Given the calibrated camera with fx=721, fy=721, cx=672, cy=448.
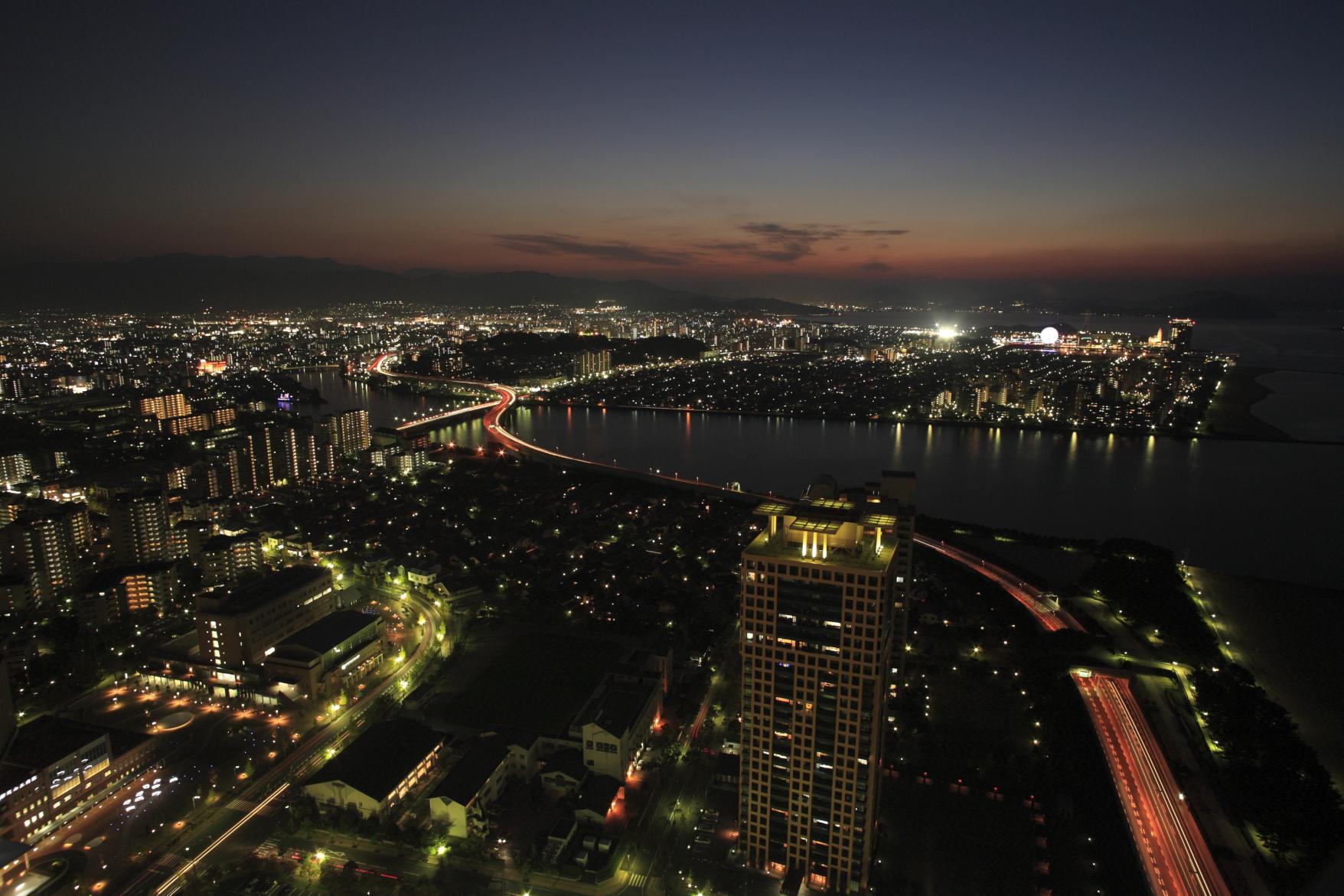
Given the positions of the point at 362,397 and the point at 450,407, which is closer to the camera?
the point at 450,407

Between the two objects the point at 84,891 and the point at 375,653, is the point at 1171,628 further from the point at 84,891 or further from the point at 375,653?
the point at 84,891

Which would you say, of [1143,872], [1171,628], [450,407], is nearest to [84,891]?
[1143,872]

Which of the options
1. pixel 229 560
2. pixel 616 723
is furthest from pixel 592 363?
pixel 616 723

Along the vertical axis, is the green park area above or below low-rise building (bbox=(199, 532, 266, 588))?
below

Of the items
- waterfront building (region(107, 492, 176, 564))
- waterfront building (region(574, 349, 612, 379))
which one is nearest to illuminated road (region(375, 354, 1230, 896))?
waterfront building (region(107, 492, 176, 564))

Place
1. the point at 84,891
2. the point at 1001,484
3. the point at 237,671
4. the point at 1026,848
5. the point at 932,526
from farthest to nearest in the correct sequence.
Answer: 1. the point at 1001,484
2. the point at 932,526
3. the point at 237,671
4. the point at 1026,848
5. the point at 84,891

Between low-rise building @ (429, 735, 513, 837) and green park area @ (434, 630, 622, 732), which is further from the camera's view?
green park area @ (434, 630, 622, 732)

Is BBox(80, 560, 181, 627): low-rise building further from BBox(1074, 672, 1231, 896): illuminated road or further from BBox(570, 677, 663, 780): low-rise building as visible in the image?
BBox(1074, 672, 1231, 896): illuminated road
